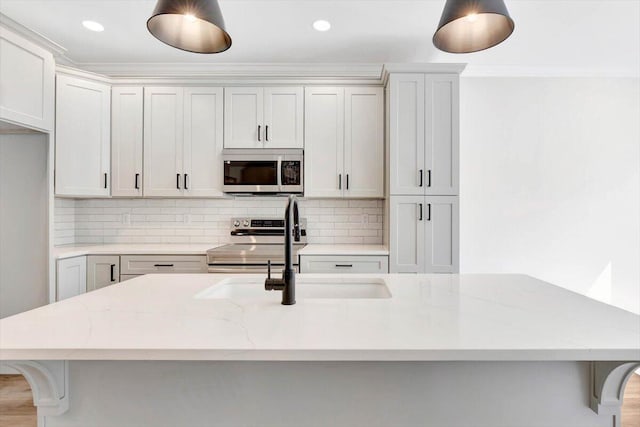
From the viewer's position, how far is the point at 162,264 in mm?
3049

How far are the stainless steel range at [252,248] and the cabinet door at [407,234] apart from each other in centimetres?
84

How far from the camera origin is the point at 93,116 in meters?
3.19

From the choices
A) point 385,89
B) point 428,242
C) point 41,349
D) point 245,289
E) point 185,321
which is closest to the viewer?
point 41,349

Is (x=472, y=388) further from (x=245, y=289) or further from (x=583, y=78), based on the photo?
(x=583, y=78)

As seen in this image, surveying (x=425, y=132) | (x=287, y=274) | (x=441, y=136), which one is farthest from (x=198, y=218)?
Answer: (x=287, y=274)

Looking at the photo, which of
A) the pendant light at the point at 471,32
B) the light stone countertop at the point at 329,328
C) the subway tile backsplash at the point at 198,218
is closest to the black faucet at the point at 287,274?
the light stone countertop at the point at 329,328

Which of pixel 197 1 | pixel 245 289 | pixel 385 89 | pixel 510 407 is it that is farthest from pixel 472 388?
pixel 385 89

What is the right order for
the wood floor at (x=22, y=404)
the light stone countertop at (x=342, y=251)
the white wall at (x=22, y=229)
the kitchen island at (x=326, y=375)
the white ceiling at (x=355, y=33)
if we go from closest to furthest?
the kitchen island at (x=326, y=375)
the wood floor at (x=22, y=404)
the white ceiling at (x=355, y=33)
the white wall at (x=22, y=229)
the light stone countertop at (x=342, y=251)

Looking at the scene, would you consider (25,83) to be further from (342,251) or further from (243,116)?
(342,251)

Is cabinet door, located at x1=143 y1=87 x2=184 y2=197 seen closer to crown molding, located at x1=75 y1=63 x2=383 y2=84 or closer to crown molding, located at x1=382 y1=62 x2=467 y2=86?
crown molding, located at x1=75 y1=63 x2=383 y2=84

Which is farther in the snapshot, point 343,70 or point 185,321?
point 343,70

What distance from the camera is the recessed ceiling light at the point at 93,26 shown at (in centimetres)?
278

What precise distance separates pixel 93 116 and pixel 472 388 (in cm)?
358

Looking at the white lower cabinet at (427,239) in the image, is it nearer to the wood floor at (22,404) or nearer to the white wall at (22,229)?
the wood floor at (22,404)
